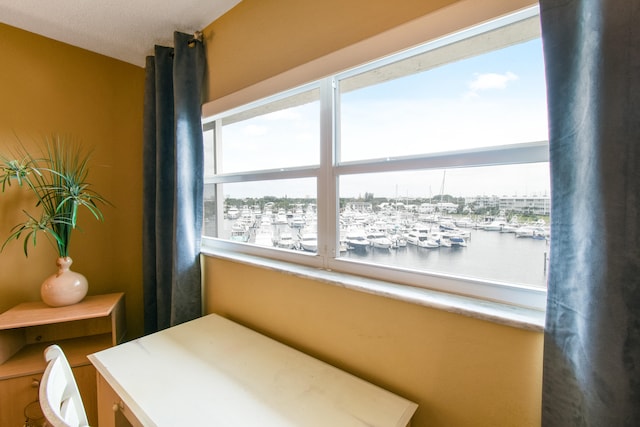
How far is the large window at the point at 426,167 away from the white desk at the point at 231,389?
1.40 feet

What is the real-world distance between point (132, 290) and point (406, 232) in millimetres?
2312

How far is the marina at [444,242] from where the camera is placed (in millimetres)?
845

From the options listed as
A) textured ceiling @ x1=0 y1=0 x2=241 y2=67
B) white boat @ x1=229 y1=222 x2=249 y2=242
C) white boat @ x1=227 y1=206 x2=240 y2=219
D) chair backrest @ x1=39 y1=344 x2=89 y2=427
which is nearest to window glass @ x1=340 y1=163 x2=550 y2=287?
white boat @ x1=229 y1=222 x2=249 y2=242

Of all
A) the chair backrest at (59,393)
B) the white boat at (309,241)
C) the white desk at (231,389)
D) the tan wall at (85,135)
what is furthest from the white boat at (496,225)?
the tan wall at (85,135)

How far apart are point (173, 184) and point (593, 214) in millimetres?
2159

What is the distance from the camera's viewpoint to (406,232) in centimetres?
109

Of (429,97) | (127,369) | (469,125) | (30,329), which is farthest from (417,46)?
(30,329)

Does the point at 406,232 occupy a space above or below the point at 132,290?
above

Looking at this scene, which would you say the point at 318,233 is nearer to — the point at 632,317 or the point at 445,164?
the point at 445,164

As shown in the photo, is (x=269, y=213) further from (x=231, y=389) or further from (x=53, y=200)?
(x=53, y=200)

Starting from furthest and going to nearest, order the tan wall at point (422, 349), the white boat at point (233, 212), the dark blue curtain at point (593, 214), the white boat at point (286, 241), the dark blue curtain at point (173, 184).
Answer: the white boat at point (233, 212) < the dark blue curtain at point (173, 184) < the white boat at point (286, 241) < the tan wall at point (422, 349) < the dark blue curtain at point (593, 214)

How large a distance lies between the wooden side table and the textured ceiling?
1.78m

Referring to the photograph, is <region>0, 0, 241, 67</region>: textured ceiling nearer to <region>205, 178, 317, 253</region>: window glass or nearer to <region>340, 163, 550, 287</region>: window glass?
<region>205, 178, 317, 253</region>: window glass

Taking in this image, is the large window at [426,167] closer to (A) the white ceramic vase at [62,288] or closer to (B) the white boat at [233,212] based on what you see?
(B) the white boat at [233,212]
